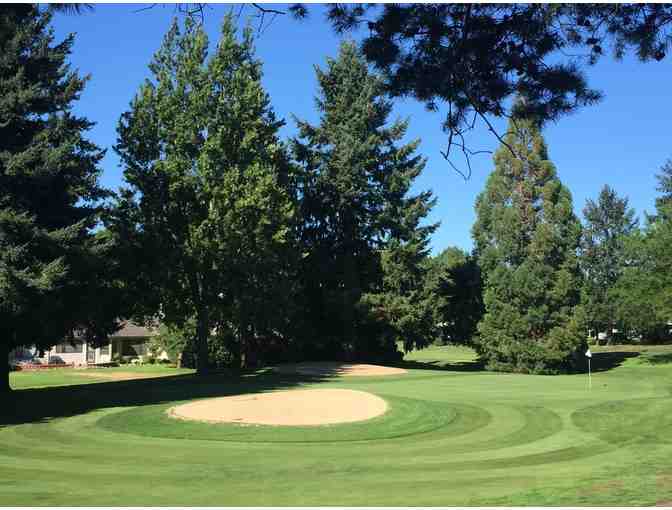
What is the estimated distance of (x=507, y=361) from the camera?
48.2 meters

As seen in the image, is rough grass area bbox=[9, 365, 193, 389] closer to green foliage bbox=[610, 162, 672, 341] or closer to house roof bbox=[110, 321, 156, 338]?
house roof bbox=[110, 321, 156, 338]

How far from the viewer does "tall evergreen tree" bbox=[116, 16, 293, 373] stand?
34.9 meters

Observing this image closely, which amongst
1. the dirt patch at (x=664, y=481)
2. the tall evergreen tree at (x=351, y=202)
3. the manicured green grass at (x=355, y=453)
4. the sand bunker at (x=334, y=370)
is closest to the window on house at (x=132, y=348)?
the tall evergreen tree at (x=351, y=202)

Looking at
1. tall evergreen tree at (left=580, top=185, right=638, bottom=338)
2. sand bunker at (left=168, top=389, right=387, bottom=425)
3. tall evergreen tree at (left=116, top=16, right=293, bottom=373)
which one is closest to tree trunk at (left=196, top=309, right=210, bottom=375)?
tall evergreen tree at (left=116, top=16, right=293, bottom=373)

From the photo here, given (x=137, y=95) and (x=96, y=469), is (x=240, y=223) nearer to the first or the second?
(x=137, y=95)

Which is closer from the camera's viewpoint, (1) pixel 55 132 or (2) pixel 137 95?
(1) pixel 55 132

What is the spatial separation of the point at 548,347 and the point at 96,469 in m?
39.8

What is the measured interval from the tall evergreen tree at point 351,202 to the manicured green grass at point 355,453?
21397 mm

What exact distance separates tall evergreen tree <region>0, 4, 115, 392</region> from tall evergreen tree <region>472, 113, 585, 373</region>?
101ft

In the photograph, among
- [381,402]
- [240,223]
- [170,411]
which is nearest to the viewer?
[170,411]

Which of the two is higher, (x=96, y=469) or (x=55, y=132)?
(x=55, y=132)

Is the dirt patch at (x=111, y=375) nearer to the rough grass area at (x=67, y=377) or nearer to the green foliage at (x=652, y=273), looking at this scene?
the rough grass area at (x=67, y=377)

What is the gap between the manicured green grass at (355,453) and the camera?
1009cm

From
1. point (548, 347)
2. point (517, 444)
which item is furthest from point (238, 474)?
point (548, 347)
